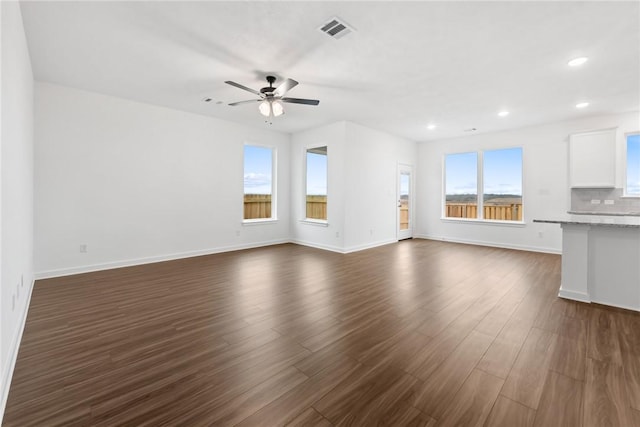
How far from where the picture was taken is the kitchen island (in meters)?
3.09

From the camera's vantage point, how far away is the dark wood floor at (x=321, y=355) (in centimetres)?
162

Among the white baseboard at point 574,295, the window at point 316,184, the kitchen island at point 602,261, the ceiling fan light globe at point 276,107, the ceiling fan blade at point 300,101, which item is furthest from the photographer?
the window at point 316,184

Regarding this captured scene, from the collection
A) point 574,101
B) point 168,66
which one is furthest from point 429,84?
point 168,66

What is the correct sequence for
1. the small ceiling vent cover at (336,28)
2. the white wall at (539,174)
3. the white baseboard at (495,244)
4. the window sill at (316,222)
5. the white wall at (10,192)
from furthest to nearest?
1. the window sill at (316,222)
2. the white baseboard at (495,244)
3. the white wall at (539,174)
4. the small ceiling vent cover at (336,28)
5. the white wall at (10,192)

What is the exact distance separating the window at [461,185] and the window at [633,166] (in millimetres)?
2672

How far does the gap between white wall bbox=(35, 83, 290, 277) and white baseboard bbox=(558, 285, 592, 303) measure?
Result: 5.66m

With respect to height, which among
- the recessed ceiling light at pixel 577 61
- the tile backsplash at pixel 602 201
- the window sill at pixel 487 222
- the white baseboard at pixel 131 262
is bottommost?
the white baseboard at pixel 131 262

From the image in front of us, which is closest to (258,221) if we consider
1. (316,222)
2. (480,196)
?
(316,222)

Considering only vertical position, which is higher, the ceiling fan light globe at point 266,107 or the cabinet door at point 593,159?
the ceiling fan light globe at point 266,107

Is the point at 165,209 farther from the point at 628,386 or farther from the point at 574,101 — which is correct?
the point at 574,101

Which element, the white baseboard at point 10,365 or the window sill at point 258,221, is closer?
the white baseboard at point 10,365

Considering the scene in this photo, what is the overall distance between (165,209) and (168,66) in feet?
8.88

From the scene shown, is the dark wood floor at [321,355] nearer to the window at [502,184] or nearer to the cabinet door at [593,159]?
the cabinet door at [593,159]

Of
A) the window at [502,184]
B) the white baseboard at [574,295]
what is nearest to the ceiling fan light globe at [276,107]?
the white baseboard at [574,295]
